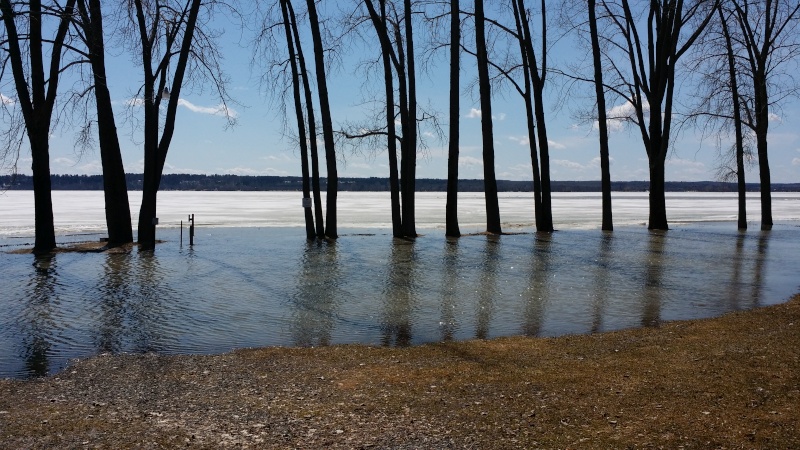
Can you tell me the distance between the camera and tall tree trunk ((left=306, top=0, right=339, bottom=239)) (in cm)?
2358

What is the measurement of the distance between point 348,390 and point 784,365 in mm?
3790

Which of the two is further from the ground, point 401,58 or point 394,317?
point 401,58

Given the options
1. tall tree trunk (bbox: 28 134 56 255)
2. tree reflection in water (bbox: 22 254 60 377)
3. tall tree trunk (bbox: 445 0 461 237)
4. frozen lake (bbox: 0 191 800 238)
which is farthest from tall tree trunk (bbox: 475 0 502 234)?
tree reflection in water (bbox: 22 254 60 377)

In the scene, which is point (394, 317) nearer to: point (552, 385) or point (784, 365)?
point (552, 385)

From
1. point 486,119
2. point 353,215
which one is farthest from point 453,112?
point 353,215

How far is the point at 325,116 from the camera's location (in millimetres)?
24031

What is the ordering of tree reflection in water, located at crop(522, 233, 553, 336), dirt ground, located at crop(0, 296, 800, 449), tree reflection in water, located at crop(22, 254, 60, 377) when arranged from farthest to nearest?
tree reflection in water, located at crop(522, 233, 553, 336) → tree reflection in water, located at crop(22, 254, 60, 377) → dirt ground, located at crop(0, 296, 800, 449)

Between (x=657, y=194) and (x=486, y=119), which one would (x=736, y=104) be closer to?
(x=657, y=194)

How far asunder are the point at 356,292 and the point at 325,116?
1285 centimetres

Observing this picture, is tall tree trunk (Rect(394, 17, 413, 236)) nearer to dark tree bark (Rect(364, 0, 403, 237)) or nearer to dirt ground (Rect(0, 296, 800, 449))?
dark tree bark (Rect(364, 0, 403, 237))

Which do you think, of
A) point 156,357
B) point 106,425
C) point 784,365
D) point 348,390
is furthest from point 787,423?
point 156,357

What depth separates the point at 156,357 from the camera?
725 centimetres

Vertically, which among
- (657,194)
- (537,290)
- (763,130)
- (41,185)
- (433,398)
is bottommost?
(537,290)

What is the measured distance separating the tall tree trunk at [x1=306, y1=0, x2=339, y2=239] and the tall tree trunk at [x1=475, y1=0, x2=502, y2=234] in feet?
17.7
